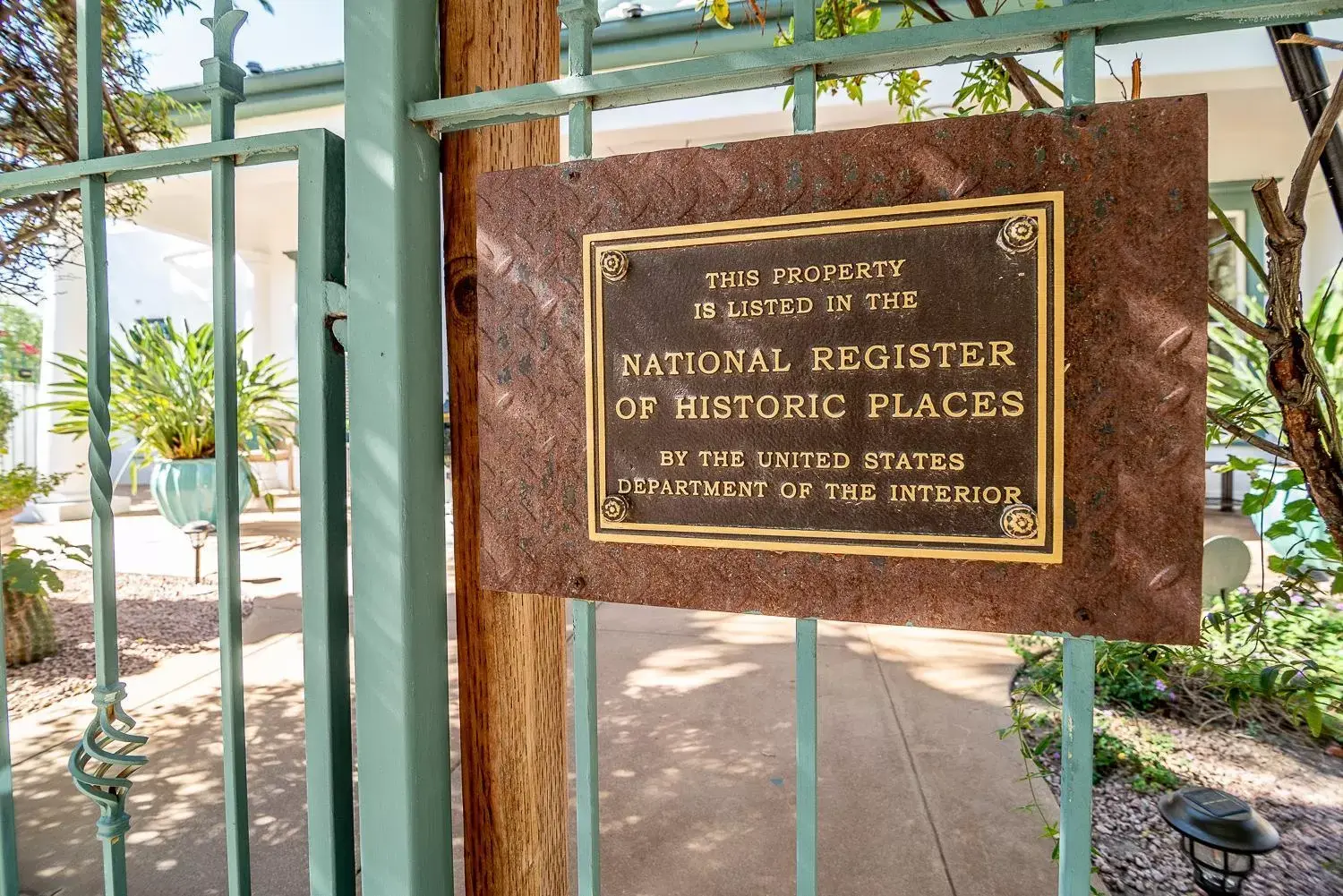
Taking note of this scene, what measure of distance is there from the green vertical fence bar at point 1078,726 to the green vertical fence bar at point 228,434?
1.14 meters

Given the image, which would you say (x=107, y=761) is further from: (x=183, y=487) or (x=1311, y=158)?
(x=183, y=487)

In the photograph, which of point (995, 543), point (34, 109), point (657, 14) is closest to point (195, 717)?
point (34, 109)

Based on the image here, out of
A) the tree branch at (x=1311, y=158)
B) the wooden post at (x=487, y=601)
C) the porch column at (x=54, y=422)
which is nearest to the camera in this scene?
the tree branch at (x=1311, y=158)

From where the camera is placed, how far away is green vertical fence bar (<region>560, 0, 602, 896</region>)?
91 cm

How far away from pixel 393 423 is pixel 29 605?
13.5 feet

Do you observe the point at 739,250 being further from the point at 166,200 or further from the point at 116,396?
the point at 166,200

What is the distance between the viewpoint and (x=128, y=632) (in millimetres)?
4188

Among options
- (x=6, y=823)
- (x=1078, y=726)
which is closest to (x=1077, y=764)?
(x=1078, y=726)

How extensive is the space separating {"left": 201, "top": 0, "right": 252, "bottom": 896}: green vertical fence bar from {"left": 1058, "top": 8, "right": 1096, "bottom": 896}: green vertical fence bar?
114 cm

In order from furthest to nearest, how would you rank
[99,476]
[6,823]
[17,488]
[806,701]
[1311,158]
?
[17,488]
[6,823]
[99,476]
[1311,158]
[806,701]

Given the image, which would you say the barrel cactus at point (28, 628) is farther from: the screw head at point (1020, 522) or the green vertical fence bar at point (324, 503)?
the screw head at point (1020, 522)

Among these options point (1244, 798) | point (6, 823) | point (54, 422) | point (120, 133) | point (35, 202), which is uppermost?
point (120, 133)

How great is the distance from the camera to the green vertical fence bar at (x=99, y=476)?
3.88 ft

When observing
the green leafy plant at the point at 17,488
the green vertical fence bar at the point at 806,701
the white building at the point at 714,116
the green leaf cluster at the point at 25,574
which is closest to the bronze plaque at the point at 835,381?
the green vertical fence bar at the point at 806,701
